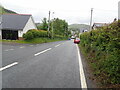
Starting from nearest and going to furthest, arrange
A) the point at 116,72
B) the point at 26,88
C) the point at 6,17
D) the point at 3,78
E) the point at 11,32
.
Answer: the point at 26,88
the point at 116,72
the point at 3,78
the point at 11,32
the point at 6,17

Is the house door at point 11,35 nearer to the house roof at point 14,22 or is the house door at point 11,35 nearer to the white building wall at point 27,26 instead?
the house roof at point 14,22

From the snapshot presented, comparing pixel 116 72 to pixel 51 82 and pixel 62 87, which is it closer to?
pixel 62 87

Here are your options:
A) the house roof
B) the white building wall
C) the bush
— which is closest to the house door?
the house roof

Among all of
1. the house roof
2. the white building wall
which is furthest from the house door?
the white building wall

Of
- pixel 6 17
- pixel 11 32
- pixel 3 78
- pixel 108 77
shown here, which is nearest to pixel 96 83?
pixel 108 77

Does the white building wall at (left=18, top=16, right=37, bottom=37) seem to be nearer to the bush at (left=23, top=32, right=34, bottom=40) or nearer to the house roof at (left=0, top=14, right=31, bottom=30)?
the house roof at (left=0, top=14, right=31, bottom=30)

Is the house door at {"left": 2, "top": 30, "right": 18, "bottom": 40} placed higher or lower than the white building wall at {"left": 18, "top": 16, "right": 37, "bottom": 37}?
lower

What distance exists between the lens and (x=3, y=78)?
5.53m

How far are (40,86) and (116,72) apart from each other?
267 centimetres

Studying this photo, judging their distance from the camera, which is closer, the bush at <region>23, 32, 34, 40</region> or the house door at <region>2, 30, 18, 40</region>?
the bush at <region>23, 32, 34, 40</region>

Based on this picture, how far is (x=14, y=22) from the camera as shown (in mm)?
40406

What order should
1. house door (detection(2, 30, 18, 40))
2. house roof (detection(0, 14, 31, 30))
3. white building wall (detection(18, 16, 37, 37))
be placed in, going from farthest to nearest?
house roof (detection(0, 14, 31, 30)) < house door (detection(2, 30, 18, 40)) < white building wall (detection(18, 16, 37, 37))

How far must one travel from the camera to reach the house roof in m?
38.0

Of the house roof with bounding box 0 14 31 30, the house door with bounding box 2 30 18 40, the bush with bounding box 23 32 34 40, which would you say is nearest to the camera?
the bush with bounding box 23 32 34 40
